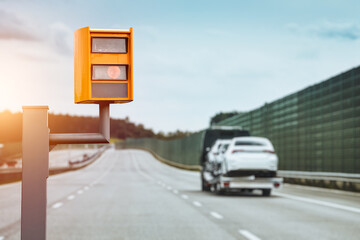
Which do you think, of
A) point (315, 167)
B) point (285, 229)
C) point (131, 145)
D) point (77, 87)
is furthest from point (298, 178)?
point (131, 145)

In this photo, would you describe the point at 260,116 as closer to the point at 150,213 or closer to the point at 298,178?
the point at 298,178

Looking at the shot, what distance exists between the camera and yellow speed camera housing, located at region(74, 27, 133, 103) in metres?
4.35

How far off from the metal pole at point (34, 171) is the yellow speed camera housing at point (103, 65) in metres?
0.32

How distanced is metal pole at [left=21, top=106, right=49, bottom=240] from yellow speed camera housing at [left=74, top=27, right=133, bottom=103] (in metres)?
0.32

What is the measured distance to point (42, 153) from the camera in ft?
14.2

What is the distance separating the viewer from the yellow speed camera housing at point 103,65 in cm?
A: 435

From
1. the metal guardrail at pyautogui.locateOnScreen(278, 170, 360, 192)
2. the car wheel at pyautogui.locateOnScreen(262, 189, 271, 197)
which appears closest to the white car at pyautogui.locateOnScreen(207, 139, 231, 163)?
the car wheel at pyautogui.locateOnScreen(262, 189, 271, 197)

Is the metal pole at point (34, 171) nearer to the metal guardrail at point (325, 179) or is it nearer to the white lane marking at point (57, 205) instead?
the white lane marking at point (57, 205)

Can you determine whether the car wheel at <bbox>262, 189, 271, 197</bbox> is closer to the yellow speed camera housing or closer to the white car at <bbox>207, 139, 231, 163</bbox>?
the white car at <bbox>207, 139, 231, 163</bbox>

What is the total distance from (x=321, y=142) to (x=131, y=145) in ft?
540

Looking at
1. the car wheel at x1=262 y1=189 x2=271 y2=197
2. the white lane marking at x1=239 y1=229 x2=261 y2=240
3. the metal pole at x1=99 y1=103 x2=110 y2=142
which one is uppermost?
the metal pole at x1=99 y1=103 x2=110 y2=142

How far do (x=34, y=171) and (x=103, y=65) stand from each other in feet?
2.89

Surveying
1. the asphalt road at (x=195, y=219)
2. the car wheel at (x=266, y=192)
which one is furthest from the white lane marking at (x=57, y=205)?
the car wheel at (x=266, y=192)

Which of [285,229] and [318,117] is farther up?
[318,117]
